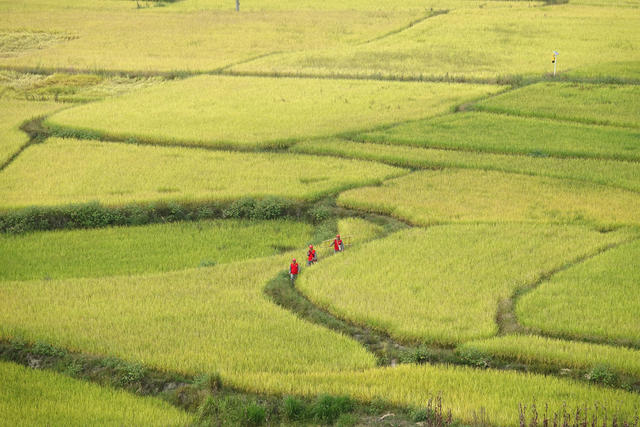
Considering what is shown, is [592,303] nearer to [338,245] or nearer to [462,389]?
[462,389]

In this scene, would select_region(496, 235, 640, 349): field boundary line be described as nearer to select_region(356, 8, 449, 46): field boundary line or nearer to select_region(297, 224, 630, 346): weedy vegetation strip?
select_region(297, 224, 630, 346): weedy vegetation strip

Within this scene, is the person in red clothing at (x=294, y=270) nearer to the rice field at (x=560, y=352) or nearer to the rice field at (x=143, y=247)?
the rice field at (x=143, y=247)

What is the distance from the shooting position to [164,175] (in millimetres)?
20688

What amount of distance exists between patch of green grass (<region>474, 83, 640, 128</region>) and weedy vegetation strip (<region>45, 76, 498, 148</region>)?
5.55 ft

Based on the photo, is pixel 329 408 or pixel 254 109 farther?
pixel 254 109

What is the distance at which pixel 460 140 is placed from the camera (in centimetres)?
2330

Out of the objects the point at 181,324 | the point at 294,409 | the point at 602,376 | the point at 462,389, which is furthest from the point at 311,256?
the point at 602,376

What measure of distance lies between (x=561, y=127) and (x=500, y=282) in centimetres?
1258

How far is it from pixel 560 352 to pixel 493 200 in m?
7.70

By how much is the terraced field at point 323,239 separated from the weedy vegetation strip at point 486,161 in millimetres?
99

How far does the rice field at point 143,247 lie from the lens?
16.1 metres

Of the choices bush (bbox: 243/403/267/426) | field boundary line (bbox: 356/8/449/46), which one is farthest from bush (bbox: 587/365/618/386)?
field boundary line (bbox: 356/8/449/46)

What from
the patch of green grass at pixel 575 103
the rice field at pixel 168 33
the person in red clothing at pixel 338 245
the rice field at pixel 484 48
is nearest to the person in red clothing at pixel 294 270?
the person in red clothing at pixel 338 245

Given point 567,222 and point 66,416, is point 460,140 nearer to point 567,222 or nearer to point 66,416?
point 567,222
